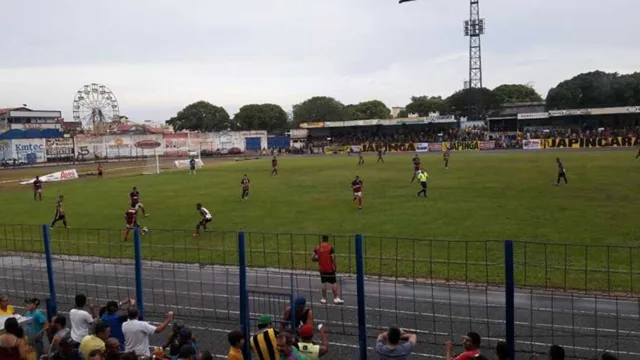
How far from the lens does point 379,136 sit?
324ft

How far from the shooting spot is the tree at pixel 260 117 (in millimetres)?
131250

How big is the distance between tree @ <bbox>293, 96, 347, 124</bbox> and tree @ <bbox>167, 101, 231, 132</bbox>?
18909 mm

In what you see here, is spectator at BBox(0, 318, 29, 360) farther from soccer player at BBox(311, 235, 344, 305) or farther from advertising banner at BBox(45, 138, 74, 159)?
advertising banner at BBox(45, 138, 74, 159)

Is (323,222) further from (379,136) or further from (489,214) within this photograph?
(379,136)

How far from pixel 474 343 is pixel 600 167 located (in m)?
38.0

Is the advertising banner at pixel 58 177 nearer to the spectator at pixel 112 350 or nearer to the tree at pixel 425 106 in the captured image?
the spectator at pixel 112 350

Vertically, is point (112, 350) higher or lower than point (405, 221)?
higher

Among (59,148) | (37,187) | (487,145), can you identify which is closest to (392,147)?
(487,145)

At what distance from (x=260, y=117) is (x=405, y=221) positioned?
111m

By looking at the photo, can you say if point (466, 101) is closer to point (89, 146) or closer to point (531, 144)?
point (531, 144)

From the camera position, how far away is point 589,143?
225 ft

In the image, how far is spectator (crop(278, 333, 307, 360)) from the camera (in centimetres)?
660

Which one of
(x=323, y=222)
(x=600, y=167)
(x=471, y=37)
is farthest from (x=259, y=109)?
(x=323, y=222)

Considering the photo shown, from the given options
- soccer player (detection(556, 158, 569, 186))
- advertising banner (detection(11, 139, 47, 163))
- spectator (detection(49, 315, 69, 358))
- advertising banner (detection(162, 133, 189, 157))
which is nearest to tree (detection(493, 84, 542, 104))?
advertising banner (detection(162, 133, 189, 157))
